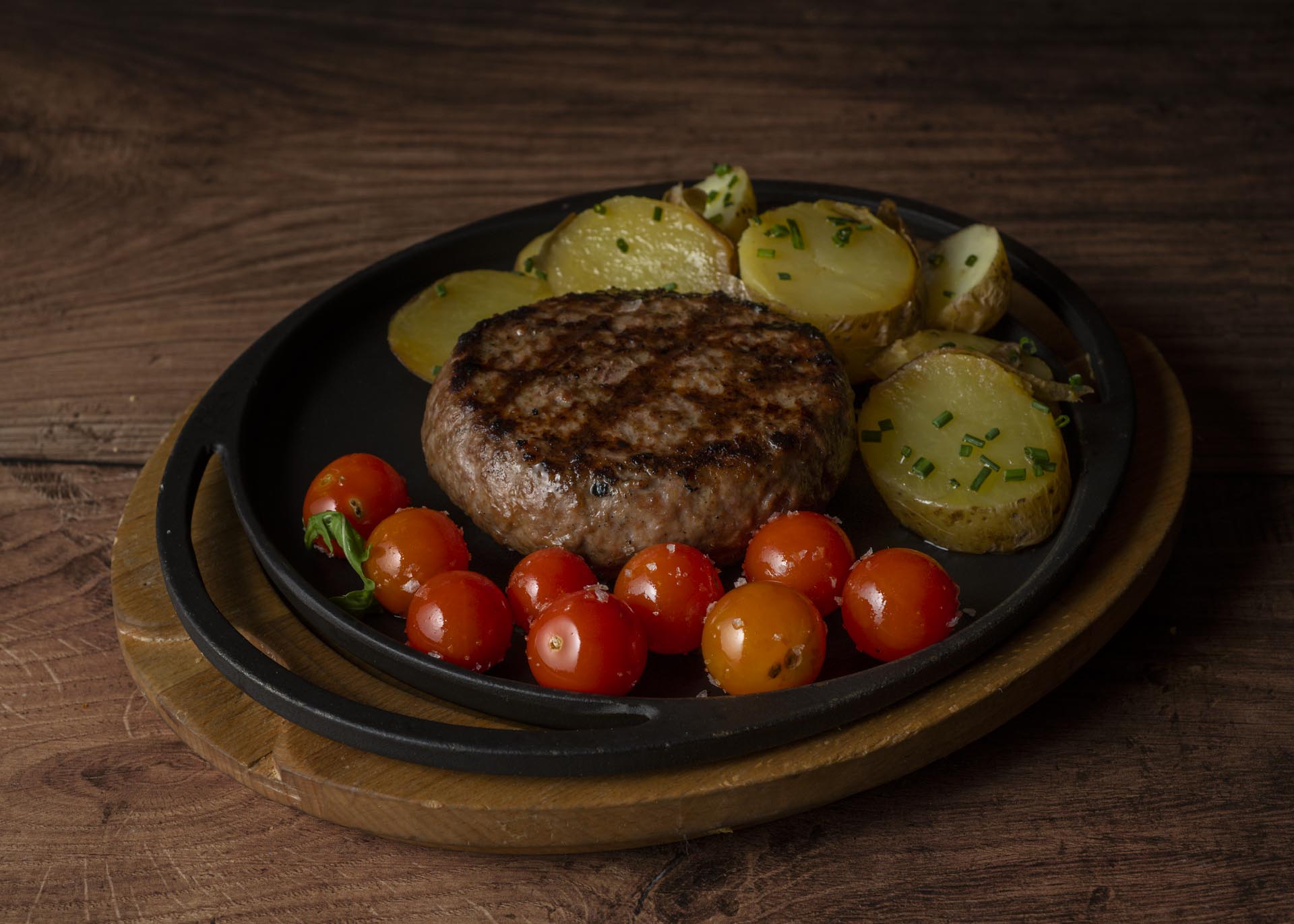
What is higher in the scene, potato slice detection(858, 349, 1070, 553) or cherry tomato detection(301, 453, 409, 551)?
potato slice detection(858, 349, 1070, 553)

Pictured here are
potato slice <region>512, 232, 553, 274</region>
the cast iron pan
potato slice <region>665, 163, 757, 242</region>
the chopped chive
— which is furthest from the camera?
potato slice <region>512, 232, 553, 274</region>

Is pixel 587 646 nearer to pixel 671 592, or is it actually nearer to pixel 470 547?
pixel 671 592

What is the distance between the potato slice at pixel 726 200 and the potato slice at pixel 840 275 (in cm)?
18

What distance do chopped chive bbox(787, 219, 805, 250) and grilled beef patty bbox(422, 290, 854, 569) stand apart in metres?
0.25

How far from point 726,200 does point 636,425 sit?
1096 millimetres

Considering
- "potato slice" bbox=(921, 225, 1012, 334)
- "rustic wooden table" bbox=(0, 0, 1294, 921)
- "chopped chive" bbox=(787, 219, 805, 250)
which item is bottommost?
"rustic wooden table" bbox=(0, 0, 1294, 921)

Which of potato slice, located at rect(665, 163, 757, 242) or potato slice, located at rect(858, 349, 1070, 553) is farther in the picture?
potato slice, located at rect(665, 163, 757, 242)

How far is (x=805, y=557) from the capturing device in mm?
2912

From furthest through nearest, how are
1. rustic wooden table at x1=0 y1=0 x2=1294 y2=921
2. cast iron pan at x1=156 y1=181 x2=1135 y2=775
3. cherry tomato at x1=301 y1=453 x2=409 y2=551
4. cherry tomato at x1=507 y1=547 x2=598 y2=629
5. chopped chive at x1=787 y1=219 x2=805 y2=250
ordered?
chopped chive at x1=787 y1=219 x2=805 y2=250 → cherry tomato at x1=301 y1=453 x2=409 y2=551 → cherry tomato at x1=507 y1=547 x2=598 y2=629 → rustic wooden table at x1=0 y1=0 x2=1294 y2=921 → cast iron pan at x1=156 y1=181 x2=1135 y2=775

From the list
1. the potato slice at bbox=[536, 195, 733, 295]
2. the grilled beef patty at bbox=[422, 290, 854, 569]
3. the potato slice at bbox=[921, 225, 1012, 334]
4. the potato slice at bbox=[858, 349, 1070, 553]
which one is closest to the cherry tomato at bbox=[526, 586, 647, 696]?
the grilled beef patty at bbox=[422, 290, 854, 569]

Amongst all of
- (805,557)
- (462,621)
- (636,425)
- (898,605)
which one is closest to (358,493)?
(462,621)

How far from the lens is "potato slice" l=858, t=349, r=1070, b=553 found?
9.98ft

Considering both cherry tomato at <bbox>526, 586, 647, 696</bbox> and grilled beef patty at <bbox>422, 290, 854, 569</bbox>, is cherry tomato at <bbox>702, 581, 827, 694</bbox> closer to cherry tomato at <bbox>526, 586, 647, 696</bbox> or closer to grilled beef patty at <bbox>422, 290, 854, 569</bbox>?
cherry tomato at <bbox>526, 586, 647, 696</bbox>

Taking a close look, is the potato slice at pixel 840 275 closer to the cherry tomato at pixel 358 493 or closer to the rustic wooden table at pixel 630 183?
the rustic wooden table at pixel 630 183
